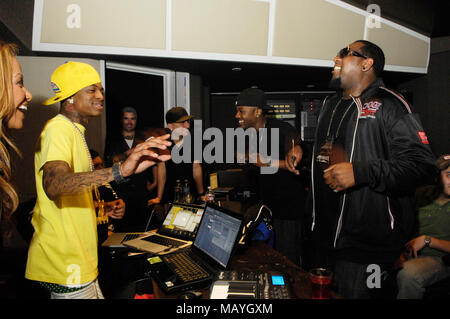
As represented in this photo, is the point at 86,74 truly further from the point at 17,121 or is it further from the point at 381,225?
the point at 381,225

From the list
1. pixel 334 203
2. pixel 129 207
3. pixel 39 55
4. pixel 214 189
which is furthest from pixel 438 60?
pixel 39 55

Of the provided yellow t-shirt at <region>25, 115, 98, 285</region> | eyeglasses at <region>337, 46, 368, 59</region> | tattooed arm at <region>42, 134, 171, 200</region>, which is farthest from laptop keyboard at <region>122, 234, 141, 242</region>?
eyeglasses at <region>337, 46, 368, 59</region>

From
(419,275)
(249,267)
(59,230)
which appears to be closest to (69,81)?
(59,230)

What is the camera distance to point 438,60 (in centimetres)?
437

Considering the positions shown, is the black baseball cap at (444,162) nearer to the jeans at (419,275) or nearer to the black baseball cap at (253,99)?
the jeans at (419,275)

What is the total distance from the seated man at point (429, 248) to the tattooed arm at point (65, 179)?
87.2 inches

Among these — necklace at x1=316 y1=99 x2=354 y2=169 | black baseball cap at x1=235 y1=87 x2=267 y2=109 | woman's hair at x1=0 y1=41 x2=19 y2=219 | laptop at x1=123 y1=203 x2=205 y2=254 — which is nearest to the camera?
woman's hair at x1=0 y1=41 x2=19 y2=219

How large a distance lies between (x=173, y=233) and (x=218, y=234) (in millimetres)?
607

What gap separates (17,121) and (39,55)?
2.17m

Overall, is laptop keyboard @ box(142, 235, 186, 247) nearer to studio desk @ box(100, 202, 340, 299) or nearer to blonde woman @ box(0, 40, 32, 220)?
studio desk @ box(100, 202, 340, 299)

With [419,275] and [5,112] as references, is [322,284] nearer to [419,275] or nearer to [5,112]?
[5,112]

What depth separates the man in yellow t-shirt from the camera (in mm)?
1194

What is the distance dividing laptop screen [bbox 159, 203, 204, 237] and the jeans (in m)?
1.59

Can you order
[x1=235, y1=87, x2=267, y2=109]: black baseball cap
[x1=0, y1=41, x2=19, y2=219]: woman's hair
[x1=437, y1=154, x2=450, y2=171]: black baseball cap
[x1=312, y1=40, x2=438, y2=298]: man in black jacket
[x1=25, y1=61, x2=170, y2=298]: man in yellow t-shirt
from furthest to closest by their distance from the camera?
[x1=235, y1=87, x2=267, y2=109]: black baseball cap
[x1=437, y1=154, x2=450, y2=171]: black baseball cap
[x1=312, y1=40, x2=438, y2=298]: man in black jacket
[x1=25, y1=61, x2=170, y2=298]: man in yellow t-shirt
[x1=0, y1=41, x2=19, y2=219]: woman's hair
